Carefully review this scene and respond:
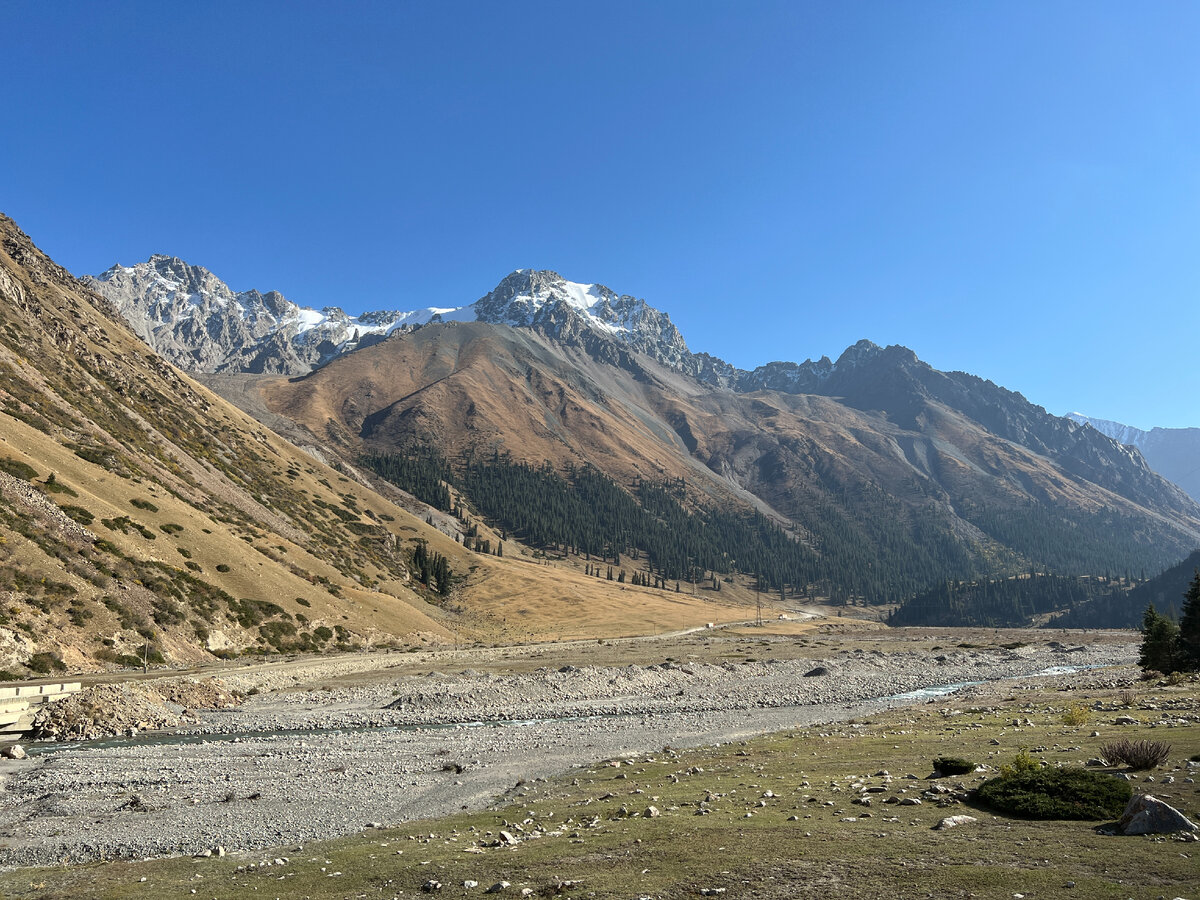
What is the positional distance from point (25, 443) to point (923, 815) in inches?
3728

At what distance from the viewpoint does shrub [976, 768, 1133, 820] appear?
13664 mm

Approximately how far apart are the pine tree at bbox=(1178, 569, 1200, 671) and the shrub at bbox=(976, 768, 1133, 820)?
53301mm

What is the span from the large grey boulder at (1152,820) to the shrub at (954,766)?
6.52 metres

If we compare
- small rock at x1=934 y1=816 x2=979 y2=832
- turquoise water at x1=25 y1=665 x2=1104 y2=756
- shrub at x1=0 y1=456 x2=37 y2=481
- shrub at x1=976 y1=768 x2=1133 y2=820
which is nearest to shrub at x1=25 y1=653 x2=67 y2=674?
turquoise water at x1=25 y1=665 x2=1104 y2=756

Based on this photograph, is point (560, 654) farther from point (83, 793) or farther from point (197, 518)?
point (83, 793)

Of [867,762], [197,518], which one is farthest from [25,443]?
[867,762]

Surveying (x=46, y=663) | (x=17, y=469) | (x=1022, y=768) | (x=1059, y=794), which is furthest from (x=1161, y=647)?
(x=17, y=469)

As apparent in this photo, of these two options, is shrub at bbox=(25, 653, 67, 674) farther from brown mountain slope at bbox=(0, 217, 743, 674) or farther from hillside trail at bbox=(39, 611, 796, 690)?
A: hillside trail at bbox=(39, 611, 796, 690)

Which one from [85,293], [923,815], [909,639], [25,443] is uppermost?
[85,293]

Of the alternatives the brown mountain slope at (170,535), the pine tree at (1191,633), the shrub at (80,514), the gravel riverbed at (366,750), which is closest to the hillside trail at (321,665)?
the brown mountain slope at (170,535)

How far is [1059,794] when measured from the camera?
1434 centimetres

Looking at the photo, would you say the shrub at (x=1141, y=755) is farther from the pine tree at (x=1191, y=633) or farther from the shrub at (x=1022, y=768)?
the pine tree at (x=1191, y=633)

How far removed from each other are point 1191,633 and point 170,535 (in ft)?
338

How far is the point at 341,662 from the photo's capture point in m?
71.2
